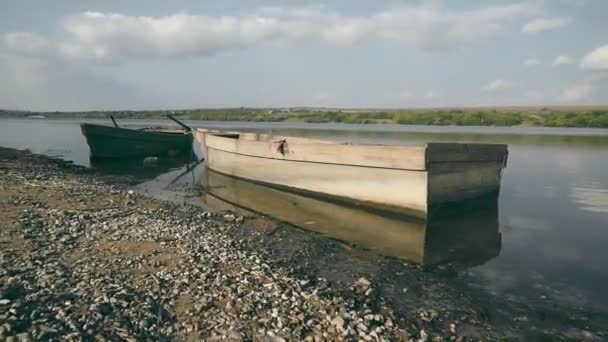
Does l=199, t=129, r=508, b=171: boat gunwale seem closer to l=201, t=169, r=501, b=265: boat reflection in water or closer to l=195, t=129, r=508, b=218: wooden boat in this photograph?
l=195, t=129, r=508, b=218: wooden boat

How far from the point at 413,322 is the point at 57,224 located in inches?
361

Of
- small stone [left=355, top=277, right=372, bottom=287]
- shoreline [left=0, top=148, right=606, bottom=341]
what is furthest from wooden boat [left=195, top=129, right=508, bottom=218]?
small stone [left=355, top=277, right=372, bottom=287]

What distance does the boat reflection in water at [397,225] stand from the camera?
422 inches

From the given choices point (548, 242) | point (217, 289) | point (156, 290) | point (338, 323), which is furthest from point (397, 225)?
point (156, 290)

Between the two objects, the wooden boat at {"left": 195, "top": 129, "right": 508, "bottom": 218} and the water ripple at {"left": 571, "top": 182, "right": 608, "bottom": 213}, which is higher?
the wooden boat at {"left": 195, "top": 129, "right": 508, "bottom": 218}

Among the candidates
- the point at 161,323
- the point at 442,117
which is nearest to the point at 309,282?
the point at 161,323

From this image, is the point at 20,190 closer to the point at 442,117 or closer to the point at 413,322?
the point at 413,322

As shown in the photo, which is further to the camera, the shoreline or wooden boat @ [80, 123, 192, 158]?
wooden boat @ [80, 123, 192, 158]

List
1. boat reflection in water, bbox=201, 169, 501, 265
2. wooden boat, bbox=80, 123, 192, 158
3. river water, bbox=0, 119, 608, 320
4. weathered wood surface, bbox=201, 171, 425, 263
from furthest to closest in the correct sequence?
wooden boat, bbox=80, 123, 192, 158 → weathered wood surface, bbox=201, 171, 425, 263 → boat reflection in water, bbox=201, 169, 501, 265 → river water, bbox=0, 119, 608, 320

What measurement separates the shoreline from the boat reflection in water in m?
1.15

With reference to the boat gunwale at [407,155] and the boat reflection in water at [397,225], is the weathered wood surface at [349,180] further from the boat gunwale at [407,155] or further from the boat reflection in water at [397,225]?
the boat reflection in water at [397,225]

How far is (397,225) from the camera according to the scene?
13156 mm

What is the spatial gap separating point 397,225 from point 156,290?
8.81 m

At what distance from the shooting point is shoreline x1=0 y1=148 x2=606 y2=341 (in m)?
5.52
